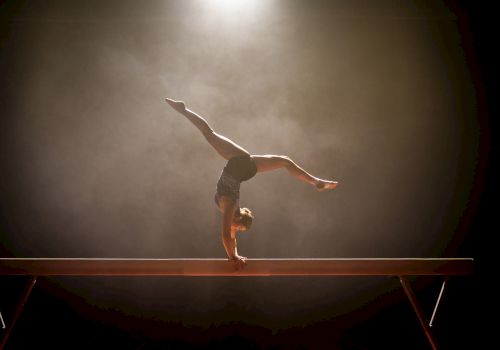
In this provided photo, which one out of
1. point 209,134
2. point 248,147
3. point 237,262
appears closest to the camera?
point 237,262

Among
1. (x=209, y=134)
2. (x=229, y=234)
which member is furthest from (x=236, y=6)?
(x=229, y=234)

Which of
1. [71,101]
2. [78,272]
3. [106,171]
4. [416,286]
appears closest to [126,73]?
[71,101]

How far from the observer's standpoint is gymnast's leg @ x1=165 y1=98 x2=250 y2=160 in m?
3.01

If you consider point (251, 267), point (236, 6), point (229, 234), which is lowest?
point (251, 267)

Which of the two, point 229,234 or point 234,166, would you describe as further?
point 234,166

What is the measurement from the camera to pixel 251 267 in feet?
8.73

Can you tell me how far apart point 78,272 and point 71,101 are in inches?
125

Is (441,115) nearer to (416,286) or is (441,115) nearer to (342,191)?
(342,191)

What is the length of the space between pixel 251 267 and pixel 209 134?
4.01 feet

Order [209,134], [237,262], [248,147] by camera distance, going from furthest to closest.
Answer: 1. [248,147]
2. [209,134]
3. [237,262]

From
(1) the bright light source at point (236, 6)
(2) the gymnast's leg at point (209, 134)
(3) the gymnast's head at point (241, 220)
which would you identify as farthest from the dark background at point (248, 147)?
(2) the gymnast's leg at point (209, 134)

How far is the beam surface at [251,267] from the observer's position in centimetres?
264

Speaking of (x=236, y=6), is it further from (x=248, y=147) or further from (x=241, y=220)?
(x=241, y=220)

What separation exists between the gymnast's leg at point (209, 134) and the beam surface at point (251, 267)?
39.3 inches
